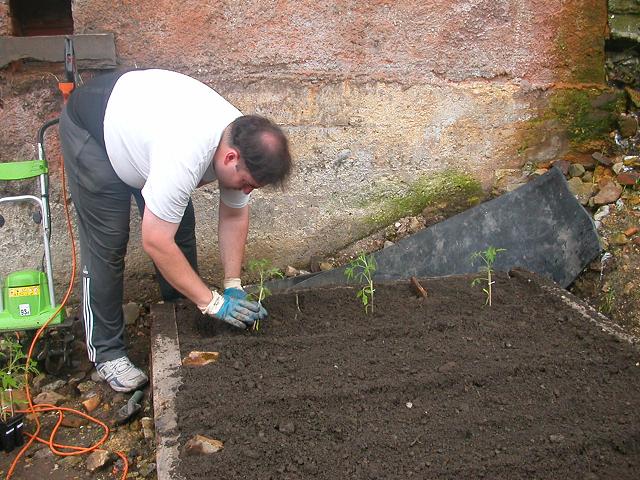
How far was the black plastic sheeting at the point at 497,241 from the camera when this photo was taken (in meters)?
3.96

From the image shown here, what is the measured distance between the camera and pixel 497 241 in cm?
402

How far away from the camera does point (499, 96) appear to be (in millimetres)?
4074

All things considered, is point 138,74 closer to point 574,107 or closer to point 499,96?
point 499,96

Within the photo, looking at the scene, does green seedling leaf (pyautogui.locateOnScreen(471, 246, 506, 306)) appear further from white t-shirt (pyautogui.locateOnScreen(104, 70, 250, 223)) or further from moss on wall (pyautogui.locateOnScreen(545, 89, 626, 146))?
white t-shirt (pyautogui.locateOnScreen(104, 70, 250, 223))

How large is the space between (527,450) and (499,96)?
231 centimetres

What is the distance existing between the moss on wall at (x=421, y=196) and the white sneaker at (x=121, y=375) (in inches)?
63.9

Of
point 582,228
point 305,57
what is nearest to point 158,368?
point 305,57

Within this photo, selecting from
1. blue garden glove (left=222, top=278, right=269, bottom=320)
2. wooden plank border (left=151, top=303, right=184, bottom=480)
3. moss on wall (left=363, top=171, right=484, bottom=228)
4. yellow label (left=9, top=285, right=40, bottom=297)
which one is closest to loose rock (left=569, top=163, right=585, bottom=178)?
moss on wall (left=363, top=171, right=484, bottom=228)

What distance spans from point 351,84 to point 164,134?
151cm

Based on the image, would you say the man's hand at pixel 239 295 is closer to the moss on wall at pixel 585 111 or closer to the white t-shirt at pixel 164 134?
the white t-shirt at pixel 164 134

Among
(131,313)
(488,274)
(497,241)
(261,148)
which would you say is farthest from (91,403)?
(497,241)

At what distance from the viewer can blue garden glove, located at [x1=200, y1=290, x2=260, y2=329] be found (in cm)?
304

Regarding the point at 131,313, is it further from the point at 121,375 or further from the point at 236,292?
the point at 236,292

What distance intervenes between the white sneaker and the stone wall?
2.60 feet
